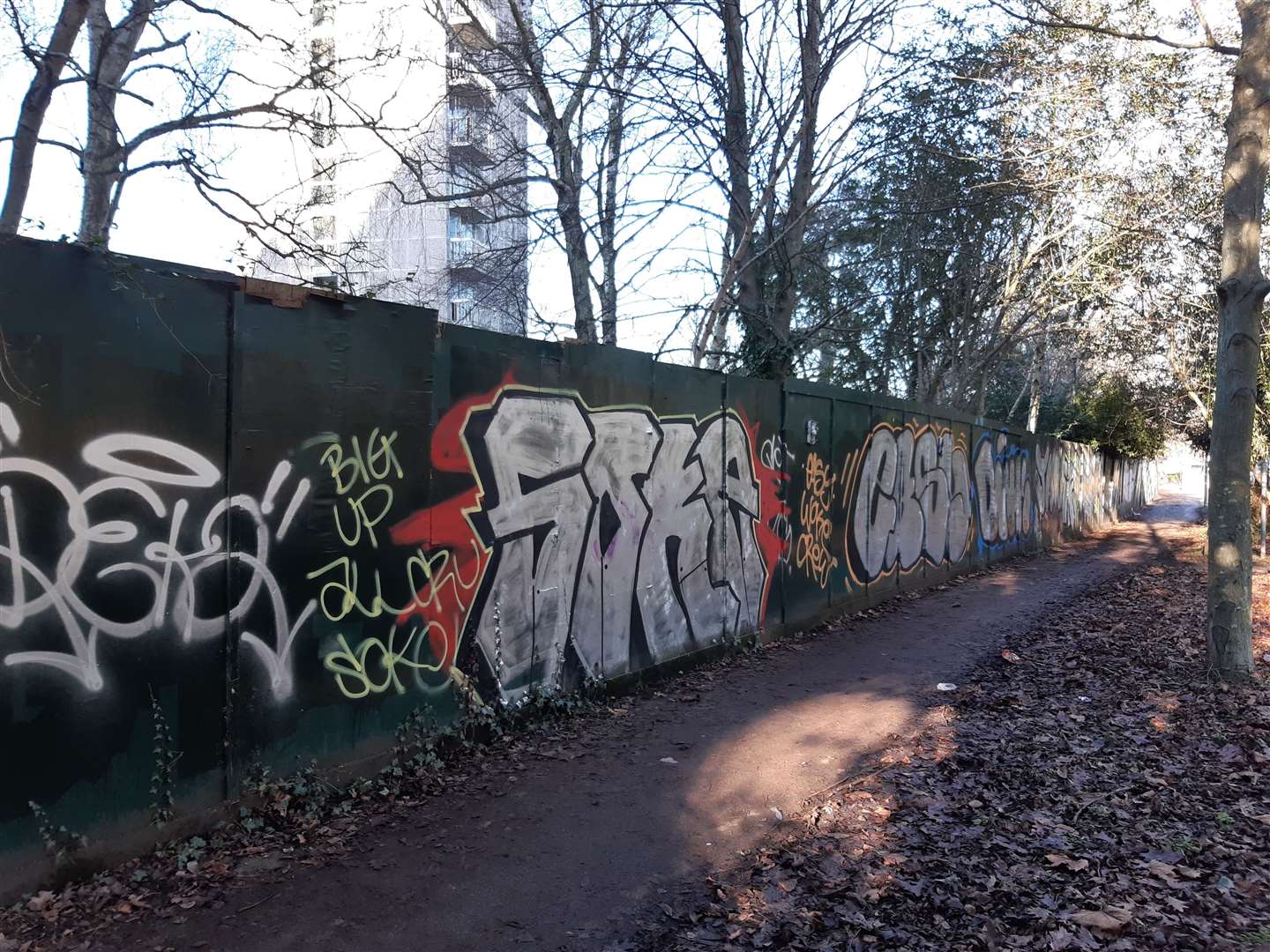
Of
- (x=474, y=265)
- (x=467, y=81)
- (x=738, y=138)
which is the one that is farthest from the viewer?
(x=474, y=265)

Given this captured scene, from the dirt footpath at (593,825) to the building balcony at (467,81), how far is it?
24.9 feet

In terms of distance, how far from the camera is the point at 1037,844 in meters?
4.01

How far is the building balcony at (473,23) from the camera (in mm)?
10635

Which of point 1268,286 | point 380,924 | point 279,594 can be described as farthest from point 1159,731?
point 279,594

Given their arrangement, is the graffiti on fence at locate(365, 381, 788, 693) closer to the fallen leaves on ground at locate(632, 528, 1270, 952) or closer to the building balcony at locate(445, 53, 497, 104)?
the fallen leaves on ground at locate(632, 528, 1270, 952)

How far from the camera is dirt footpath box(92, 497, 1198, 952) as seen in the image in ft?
10.7

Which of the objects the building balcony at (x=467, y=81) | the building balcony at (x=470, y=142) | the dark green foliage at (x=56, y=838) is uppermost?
the building balcony at (x=467, y=81)

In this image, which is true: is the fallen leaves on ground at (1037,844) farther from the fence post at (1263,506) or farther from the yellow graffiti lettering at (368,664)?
the fence post at (1263,506)

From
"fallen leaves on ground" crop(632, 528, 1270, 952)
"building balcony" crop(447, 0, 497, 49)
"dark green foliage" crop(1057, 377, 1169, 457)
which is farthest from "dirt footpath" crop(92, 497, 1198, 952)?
"dark green foliage" crop(1057, 377, 1169, 457)

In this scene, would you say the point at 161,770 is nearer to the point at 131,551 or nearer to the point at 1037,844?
the point at 131,551

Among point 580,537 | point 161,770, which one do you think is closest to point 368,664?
point 161,770

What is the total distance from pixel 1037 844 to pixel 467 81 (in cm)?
1111

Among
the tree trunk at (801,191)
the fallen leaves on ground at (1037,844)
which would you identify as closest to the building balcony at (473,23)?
the tree trunk at (801,191)

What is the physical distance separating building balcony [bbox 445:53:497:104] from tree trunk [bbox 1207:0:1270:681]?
24.4 feet
